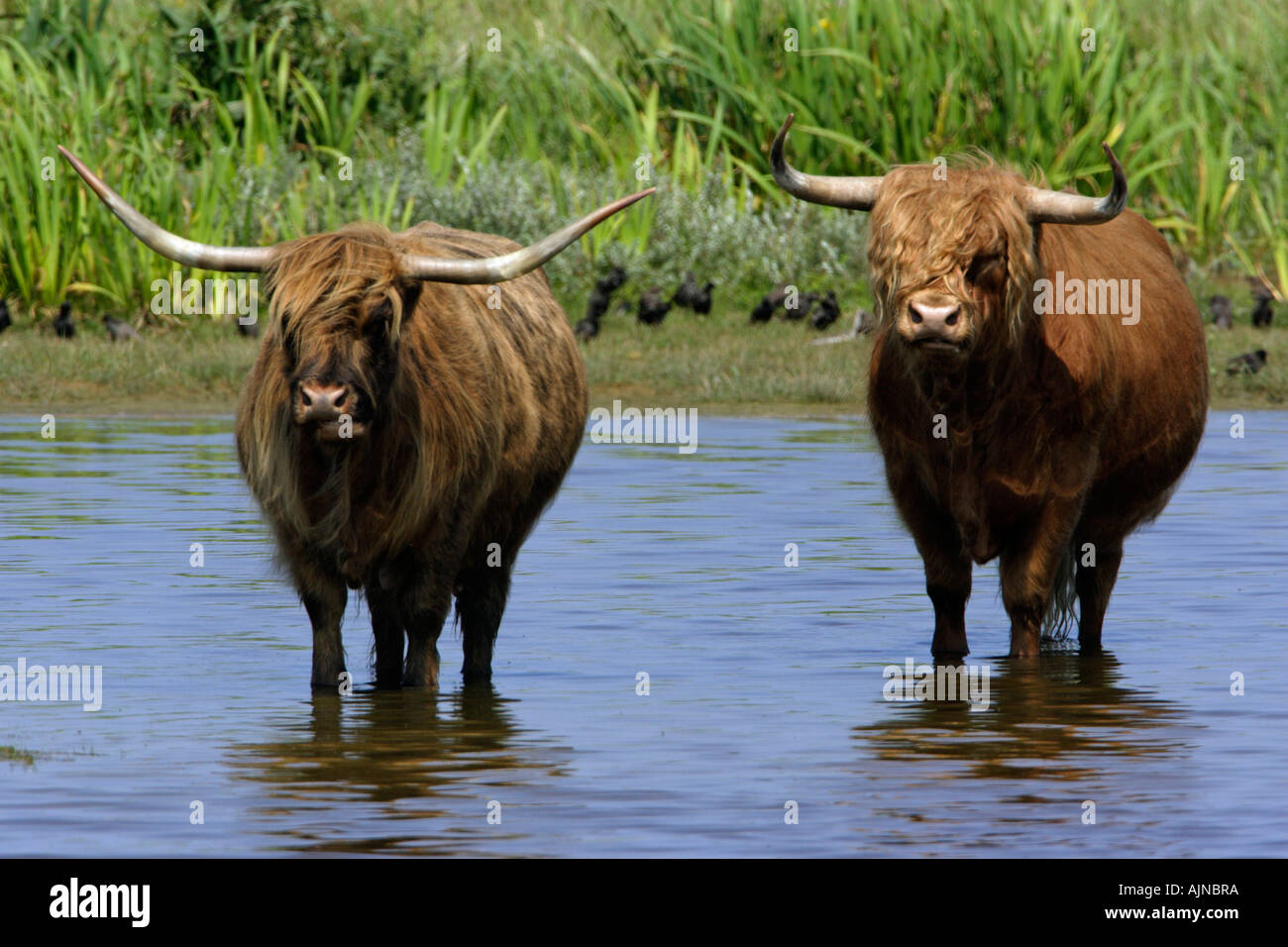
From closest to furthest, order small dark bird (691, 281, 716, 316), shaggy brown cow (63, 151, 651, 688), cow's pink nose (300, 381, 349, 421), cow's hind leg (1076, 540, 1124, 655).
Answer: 1. cow's pink nose (300, 381, 349, 421)
2. shaggy brown cow (63, 151, 651, 688)
3. cow's hind leg (1076, 540, 1124, 655)
4. small dark bird (691, 281, 716, 316)

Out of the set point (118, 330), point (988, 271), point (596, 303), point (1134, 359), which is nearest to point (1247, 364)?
point (596, 303)

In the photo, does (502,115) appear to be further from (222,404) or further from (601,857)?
(601,857)

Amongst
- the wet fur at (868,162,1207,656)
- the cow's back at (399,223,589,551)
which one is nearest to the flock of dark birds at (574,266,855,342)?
the cow's back at (399,223,589,551)

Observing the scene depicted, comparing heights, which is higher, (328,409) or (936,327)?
(936,327)

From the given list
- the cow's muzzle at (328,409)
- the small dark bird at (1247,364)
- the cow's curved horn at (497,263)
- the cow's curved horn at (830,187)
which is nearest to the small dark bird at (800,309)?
the small dark bird at (1247,364)

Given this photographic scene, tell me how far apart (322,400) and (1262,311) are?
12.3 metres

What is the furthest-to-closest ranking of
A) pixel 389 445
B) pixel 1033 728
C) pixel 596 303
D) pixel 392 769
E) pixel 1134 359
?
pixel 596 303
pixel 1134 359
pixel 389 445
pixel 1033 728
pixel 392 769

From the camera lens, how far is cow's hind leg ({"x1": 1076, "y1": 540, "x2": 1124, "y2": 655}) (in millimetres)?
8391

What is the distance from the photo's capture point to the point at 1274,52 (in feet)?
68.2

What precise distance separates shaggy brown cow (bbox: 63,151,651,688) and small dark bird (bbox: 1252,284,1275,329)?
11.0m

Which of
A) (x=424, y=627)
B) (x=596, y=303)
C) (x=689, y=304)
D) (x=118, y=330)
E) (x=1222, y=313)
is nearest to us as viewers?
(x=424, y=627)

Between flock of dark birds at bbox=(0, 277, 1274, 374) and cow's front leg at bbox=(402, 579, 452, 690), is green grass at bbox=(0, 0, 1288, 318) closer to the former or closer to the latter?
Result: flock of dark birds at bbox=(0, 277, 1274, 374)

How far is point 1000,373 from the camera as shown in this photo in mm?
7391

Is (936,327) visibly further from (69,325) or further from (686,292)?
(686,292)
